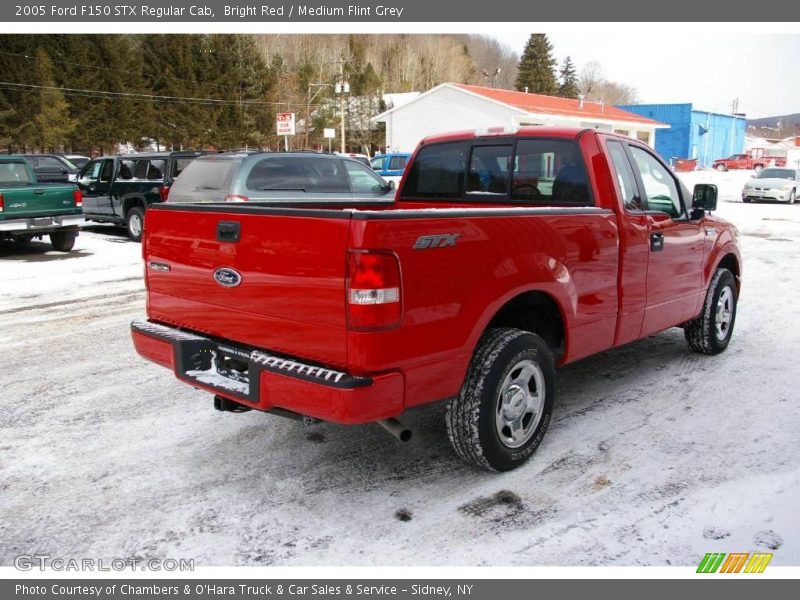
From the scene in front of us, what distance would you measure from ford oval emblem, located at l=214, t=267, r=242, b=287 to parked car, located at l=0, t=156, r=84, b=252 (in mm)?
9999

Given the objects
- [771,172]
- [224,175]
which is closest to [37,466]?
[224,175]

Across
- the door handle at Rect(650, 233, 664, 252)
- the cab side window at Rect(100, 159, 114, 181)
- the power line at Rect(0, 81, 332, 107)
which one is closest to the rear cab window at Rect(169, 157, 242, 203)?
the cab side window at Rect(100, 159, 114, 181)

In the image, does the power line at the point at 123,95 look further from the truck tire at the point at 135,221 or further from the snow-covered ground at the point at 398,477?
the snow-covered ground at the point at 398,477

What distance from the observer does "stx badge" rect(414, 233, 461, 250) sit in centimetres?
309

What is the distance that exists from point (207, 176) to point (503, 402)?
786 centimetres

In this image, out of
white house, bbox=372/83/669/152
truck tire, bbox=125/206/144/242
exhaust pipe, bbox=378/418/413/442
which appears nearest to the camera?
exhaust pipe, bbox=378/418/413/442

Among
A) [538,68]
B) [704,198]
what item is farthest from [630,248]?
[538,68]

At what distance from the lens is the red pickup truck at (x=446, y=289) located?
3.04 metres

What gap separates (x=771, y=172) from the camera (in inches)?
1083

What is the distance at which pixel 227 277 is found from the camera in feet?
11.7

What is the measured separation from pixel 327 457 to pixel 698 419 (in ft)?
8.25

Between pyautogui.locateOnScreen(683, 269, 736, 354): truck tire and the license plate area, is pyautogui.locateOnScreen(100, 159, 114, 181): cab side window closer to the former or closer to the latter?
the license plate area

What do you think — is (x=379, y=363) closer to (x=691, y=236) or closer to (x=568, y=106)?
(x=691, y=236)

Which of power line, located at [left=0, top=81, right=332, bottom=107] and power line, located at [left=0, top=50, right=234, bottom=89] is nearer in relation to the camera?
power line, located at [left=0, top=81, right=332, bottom=107]
